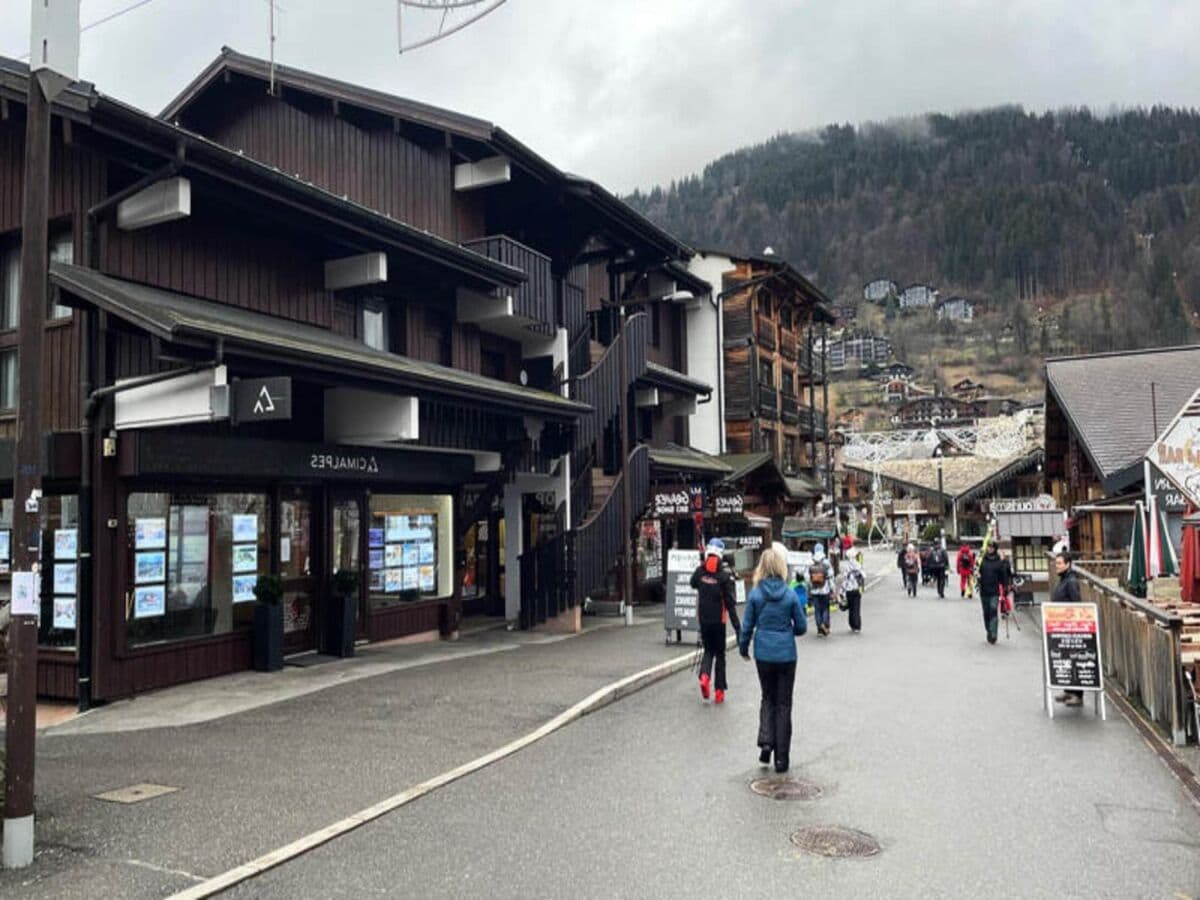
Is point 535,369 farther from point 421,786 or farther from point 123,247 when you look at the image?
point 421,786

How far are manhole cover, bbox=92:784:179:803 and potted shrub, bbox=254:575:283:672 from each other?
16.3ft

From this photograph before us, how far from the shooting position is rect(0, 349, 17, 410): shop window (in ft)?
37.6

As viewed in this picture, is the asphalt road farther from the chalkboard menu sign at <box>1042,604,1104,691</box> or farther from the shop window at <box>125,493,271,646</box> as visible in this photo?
the shop window at <box>125,493,271,646</box>

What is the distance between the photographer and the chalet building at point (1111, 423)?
21.5m

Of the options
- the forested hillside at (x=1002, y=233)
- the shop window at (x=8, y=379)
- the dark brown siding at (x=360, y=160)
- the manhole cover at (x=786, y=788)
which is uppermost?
the forested hillside at (x=1002, y=233)

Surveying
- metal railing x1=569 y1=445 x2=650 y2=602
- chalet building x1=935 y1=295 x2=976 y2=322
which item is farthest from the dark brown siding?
chalet building x1=935 y1=295 x2=976 y2=322

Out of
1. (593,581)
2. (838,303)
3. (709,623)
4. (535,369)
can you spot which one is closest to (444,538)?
(593,581)

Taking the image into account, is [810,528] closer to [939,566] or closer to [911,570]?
[911,570]

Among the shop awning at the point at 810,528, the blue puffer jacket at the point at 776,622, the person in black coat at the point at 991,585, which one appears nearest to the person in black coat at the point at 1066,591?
the person in black coat at the point at 991,585

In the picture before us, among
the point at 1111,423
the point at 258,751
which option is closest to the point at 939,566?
the point at 1111,423

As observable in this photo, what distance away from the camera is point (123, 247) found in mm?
11141

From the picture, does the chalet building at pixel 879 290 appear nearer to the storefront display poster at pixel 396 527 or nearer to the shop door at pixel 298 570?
the storefront display poster at pixel 396 527

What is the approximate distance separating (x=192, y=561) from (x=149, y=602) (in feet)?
2.49

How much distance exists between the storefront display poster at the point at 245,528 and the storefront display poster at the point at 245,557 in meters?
0.09
